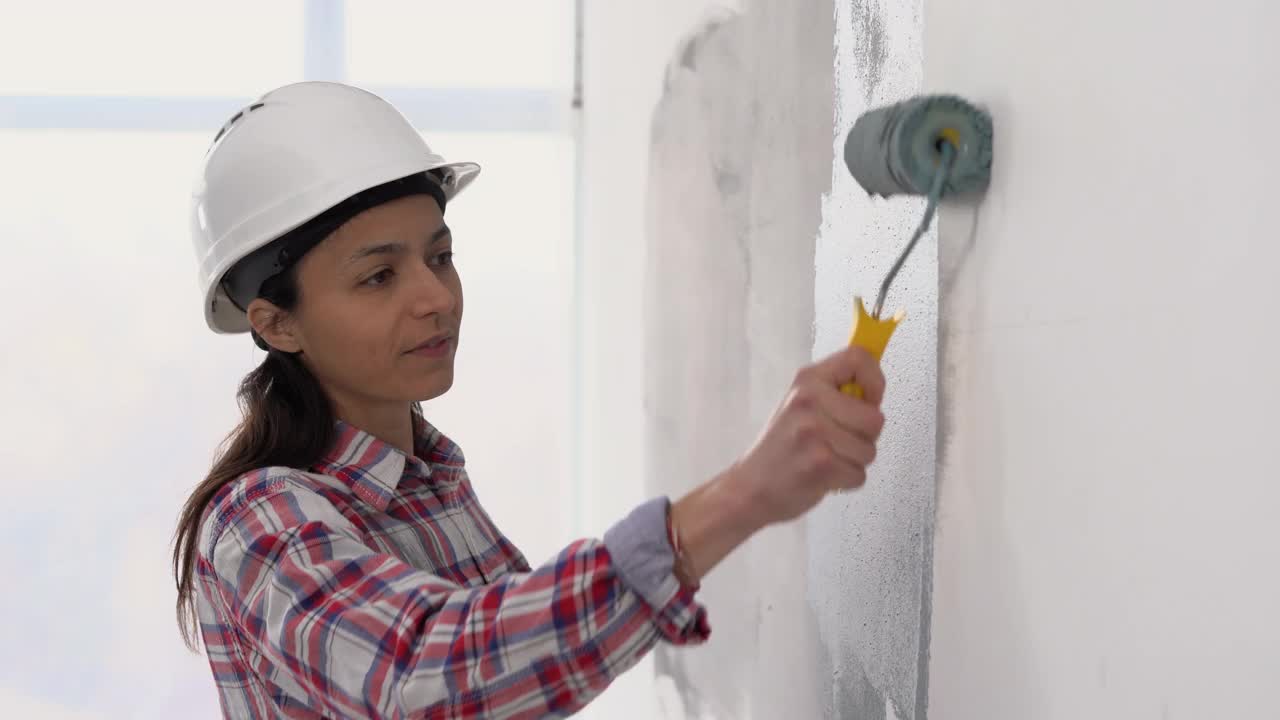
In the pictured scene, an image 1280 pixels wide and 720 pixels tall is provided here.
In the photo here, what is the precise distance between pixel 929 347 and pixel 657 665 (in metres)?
1.60

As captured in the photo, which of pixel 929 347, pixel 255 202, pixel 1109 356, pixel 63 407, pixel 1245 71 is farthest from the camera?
pixel 63 407

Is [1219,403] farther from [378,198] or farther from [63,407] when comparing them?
[63,407]

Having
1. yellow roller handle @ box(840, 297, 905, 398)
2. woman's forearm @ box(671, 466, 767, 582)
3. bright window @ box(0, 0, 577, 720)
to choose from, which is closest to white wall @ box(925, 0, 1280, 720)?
yellow roller handle @ box(840, 297, 905, 398)

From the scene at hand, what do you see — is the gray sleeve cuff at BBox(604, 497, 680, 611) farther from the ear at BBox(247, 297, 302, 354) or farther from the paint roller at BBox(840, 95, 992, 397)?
the ear at BBox(247, 297, 302, 354)

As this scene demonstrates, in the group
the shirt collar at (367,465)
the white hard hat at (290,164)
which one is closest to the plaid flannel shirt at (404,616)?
the shirt collar at (367,465)

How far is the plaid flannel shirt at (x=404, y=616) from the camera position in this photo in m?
0.76

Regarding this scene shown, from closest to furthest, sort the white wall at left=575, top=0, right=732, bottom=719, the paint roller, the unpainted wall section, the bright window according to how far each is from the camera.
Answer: the paint roller
the unpainted wall section
the white wall at left=575, top=0, right=732, bottom=719
the bright window

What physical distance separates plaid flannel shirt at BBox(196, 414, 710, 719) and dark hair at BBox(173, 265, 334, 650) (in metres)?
0.12

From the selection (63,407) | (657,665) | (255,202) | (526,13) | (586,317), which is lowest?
(657,665)

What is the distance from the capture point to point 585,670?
778mm

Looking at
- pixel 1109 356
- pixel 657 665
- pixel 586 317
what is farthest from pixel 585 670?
pixel 586 317

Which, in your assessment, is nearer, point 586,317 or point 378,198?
point 378,198

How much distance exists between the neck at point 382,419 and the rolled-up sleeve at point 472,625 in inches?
16.2

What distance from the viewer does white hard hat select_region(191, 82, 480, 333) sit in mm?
1185
